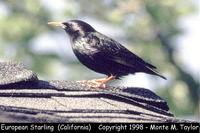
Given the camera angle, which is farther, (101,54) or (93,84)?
(101,54)

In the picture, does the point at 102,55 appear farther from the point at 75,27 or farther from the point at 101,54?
the point at 75,27

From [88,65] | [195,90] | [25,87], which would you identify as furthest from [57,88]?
[195,90]

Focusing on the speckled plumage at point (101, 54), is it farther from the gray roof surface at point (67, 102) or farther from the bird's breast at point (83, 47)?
the gray roof surface at point (67, 102)

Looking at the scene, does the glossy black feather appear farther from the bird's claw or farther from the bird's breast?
the bird's claw

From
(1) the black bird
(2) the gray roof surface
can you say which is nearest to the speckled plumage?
(1) the black bird

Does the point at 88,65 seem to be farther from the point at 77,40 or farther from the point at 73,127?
the point at 73,127

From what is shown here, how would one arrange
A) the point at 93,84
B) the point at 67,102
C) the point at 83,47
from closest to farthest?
the point at 67,102 → the point at 93,84 → the point at 83,47

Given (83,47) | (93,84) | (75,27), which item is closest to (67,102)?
(93,84)

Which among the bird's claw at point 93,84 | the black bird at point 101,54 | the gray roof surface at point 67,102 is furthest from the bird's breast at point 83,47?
the gray roof surface at point 67,102
